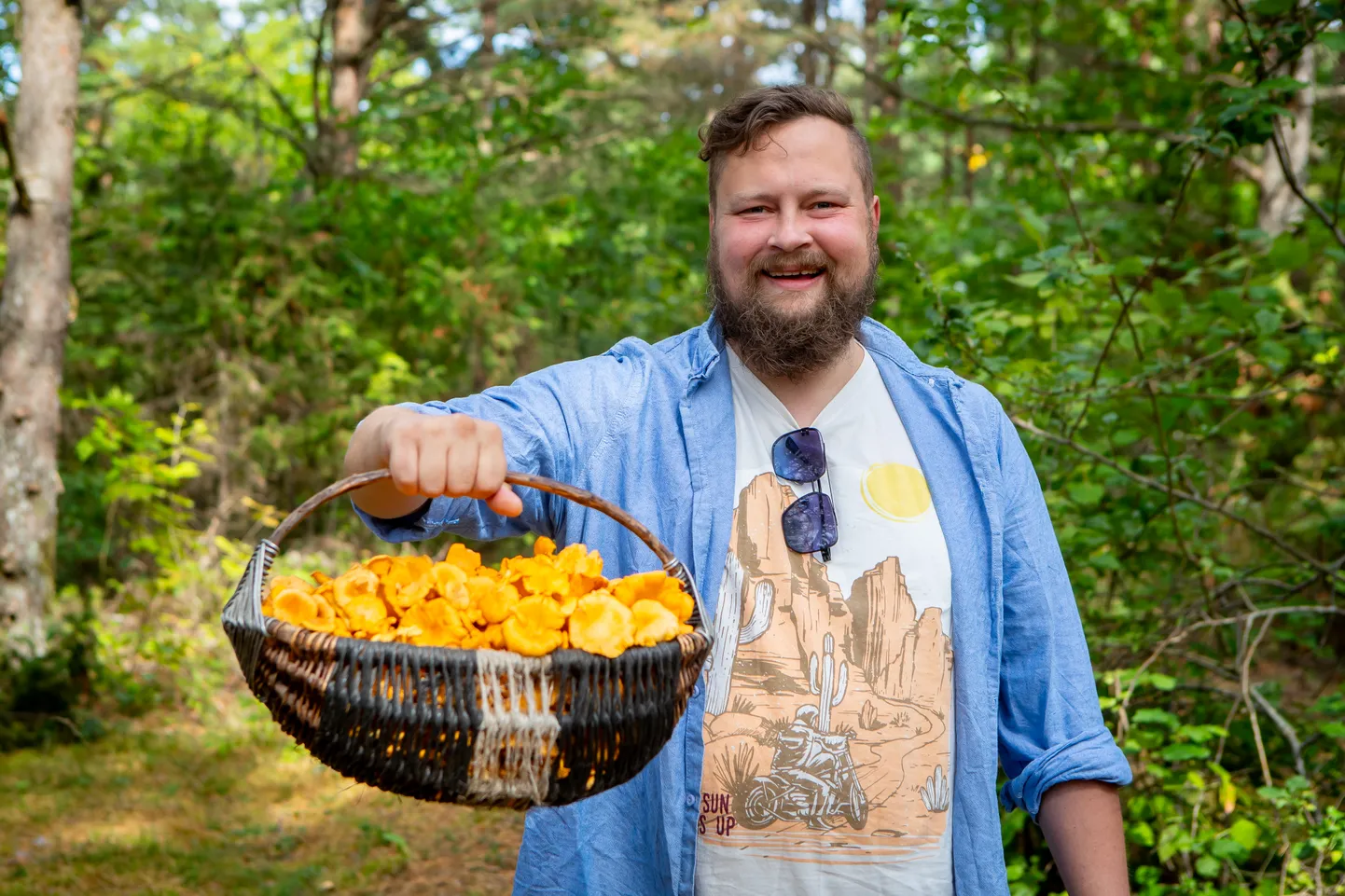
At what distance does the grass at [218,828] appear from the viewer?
4371 millimetres

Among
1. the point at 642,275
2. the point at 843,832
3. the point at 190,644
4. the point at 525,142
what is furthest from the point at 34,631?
the point at 843,832

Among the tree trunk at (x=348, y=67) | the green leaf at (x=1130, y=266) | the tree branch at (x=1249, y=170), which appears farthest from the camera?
the tree trunk at (x=348, y=67)

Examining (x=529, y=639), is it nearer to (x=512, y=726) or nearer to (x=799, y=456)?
(x=512, y=726)

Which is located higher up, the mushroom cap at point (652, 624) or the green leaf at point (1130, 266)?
the green leaf at point (1130, 266)

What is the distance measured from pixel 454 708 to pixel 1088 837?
115 cm

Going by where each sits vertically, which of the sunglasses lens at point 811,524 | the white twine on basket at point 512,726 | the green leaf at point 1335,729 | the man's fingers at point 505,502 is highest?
the man's fingers at point 505,502

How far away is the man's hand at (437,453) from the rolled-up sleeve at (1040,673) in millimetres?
928

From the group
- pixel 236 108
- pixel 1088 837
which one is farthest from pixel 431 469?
pixel 236 108

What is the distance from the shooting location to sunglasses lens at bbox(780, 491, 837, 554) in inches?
70.4

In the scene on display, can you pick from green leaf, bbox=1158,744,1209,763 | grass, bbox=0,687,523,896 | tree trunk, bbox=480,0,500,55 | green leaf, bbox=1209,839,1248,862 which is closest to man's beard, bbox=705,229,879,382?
green leaf, bbox=1158,744,1209,763

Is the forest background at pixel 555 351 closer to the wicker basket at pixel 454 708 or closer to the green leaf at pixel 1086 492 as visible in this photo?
the green leaf at pixel 1086 492

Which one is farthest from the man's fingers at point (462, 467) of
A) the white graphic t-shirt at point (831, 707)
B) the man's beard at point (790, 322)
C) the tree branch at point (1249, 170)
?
the tree branch at point (1249, 170)

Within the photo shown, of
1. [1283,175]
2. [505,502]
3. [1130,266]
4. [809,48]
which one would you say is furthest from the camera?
[809,48]

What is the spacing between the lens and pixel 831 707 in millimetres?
1747
